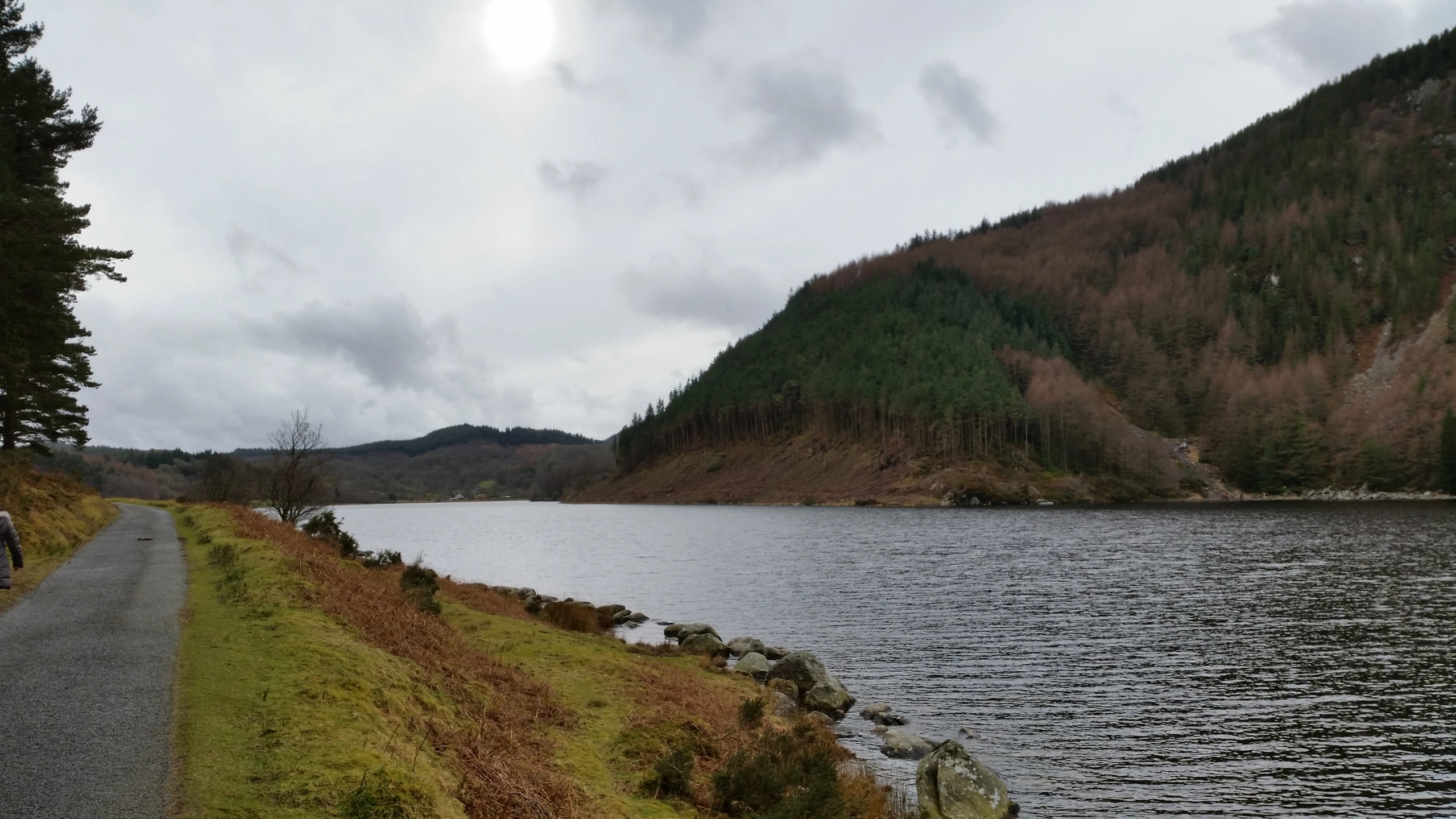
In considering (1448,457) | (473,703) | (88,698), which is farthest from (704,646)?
(1448,457)

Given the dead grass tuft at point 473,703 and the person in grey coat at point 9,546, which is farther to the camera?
the person in grey coat at point 9,546

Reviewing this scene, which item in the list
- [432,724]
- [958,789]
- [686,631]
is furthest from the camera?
[686,631]

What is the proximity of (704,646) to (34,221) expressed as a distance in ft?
86.0

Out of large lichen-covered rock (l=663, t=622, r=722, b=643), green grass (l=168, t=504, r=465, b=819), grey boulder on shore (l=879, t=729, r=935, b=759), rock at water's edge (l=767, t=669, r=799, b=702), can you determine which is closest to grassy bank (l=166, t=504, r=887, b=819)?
green grass (l=168, t=504, r=465, b=819)

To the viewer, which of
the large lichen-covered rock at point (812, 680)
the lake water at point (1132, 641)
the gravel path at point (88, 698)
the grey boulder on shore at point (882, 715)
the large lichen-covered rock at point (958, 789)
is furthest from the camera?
the large lichen-covered rock at point (812, 680)

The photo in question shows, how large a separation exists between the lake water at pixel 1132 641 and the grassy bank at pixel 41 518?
75.1 ft

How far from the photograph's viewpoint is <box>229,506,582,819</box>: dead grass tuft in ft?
34.1

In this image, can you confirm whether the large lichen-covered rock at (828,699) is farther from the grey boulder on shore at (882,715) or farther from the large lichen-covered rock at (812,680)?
the grey boulder on shore at (882,715)

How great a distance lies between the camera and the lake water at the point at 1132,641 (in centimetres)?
1934

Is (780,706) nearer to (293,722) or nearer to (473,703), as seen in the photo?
(473,703)

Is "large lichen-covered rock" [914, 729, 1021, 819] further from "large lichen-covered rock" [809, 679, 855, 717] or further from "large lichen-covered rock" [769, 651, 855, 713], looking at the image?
"large lichen-covered rock" [769, 651, 855, 713]

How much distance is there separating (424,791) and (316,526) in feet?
130

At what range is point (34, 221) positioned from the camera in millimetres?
24188

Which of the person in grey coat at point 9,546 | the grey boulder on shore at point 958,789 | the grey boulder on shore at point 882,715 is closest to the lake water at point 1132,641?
the grey boulder on shore at point 882,715
